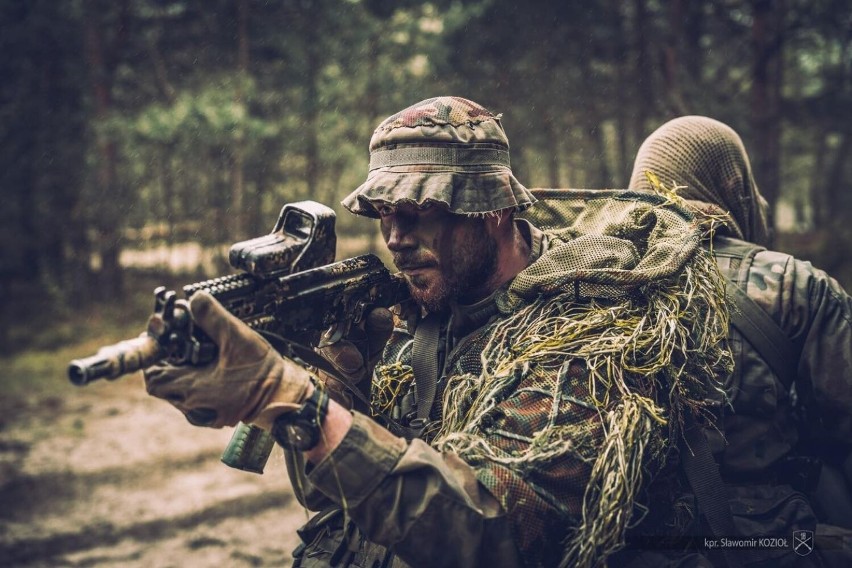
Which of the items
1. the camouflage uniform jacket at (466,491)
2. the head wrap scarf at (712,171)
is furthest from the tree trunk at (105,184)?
the camouflage uniform jacket at (466,491)

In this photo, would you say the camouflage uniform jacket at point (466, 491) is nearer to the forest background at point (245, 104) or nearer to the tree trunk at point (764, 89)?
the forest background at point (245, 104)

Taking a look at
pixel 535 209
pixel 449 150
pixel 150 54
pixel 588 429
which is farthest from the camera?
pixel 150 54

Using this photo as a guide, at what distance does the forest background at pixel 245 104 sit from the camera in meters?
12.5

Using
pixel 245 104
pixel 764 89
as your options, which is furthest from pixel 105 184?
pixel 764 89

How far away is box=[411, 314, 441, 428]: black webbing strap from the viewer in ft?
9.62

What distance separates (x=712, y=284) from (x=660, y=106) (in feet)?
31.5

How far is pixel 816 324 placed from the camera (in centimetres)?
312

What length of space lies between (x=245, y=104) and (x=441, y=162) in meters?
12.3

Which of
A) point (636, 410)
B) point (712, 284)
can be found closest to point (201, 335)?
point (636, 410)

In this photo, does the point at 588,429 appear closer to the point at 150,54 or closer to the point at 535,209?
the point at 535,209

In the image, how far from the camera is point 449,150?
2787 mm

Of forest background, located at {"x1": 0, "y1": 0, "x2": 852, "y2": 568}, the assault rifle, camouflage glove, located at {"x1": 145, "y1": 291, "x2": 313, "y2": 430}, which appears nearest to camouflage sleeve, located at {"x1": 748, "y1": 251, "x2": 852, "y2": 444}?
the assault rifle

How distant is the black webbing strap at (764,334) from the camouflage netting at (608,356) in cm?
25

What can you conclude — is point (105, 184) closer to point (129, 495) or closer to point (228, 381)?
point (129, 495)
